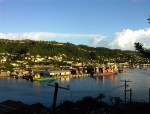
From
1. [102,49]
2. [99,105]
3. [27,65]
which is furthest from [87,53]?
[99,105]

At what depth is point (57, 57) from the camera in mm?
37906

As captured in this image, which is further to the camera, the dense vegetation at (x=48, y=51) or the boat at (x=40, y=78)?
the dense vegetation at (x=48, y=51)

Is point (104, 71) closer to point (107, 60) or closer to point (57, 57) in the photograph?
point (57, 57)

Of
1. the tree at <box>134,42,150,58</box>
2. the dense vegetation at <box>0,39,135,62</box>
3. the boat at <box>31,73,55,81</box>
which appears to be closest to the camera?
the tree at <box>134,42,150,58</box>

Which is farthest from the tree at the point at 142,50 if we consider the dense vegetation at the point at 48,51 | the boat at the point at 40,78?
the dense vegetation at the point at 48,51

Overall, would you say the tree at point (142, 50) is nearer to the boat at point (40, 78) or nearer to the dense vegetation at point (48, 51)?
A: the boat at point (40, 78)

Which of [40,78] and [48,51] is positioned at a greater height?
[48,51]

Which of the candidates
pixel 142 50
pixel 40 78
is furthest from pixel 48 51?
pixel 142 50

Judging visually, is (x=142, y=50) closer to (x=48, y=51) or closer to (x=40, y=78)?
(x=40, y=78)

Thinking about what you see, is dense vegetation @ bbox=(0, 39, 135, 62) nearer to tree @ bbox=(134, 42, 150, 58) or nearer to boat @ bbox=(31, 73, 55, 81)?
boat @ bbox=(31, 73, 55, 81)

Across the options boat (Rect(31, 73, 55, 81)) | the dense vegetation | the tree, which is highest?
the dense vegetation

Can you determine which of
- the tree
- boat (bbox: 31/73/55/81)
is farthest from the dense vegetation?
the tree

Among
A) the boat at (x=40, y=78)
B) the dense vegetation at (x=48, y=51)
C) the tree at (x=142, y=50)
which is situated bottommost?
the boat at (x=40, y=78)

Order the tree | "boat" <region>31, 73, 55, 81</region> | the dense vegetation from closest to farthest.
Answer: the tree
"boat" <region>31, 73, 55, 81</region>
the dense vegetation
